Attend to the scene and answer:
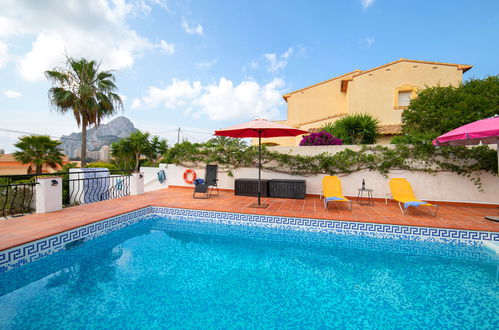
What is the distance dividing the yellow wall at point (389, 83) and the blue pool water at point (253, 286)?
478 inches

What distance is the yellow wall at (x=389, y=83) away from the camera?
43.6 ft

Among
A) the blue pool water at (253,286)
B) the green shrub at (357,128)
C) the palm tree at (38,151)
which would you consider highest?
the green shrub at (357,128)

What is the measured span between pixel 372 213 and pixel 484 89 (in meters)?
7.25

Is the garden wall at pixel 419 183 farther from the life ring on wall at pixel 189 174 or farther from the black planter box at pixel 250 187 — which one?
the life ring on wall at pixel 189 174

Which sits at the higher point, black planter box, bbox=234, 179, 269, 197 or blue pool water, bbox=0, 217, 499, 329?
black planter box, bbox=234, 179, 269, 197

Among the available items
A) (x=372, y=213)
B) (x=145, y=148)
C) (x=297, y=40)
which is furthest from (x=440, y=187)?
(x=145, y=148)

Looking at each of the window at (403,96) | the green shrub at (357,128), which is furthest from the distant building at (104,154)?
the window at (403,96)

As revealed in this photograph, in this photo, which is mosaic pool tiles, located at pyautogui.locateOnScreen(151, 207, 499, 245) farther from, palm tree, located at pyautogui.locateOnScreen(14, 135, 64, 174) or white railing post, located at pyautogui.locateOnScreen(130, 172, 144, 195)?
palm tree, located at pyautogui.locateOnScreen(14, 135, 64, 174)

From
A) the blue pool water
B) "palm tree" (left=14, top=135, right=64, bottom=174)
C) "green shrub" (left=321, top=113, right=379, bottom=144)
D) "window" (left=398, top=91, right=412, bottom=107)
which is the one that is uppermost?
"window" (left=398, top=91, right=412, bottom=107)

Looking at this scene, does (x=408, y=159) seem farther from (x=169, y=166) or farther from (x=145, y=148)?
(x=145, y=148)

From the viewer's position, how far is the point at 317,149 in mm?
7715

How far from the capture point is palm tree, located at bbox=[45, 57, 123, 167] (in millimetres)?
13711

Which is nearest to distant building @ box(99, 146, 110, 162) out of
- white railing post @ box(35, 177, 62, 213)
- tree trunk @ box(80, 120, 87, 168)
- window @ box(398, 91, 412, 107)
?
tree trunk @ box(80, 120, 87, 168)

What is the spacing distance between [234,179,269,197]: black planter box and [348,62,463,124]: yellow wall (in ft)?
34.1
